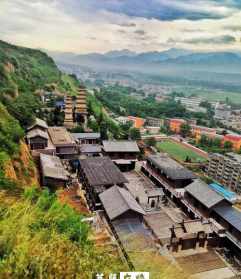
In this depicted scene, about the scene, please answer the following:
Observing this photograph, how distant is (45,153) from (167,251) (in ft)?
47.2

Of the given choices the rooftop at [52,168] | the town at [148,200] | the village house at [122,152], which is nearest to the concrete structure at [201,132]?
the town at [148,200]

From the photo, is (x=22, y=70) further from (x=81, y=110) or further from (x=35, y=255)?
(x=35, y=255)

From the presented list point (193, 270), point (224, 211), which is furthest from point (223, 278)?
point (224, 211)

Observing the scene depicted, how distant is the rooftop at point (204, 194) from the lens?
19.9 m

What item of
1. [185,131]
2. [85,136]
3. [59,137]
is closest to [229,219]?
[59,137]

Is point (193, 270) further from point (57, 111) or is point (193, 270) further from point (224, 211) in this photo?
point (57, 111)

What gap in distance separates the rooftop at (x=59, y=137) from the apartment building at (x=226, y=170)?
1809cm

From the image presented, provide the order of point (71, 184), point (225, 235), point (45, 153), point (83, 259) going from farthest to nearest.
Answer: point (45, 153), point (71, 184), point (225, 235), point (83, 259)

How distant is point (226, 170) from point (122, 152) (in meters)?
13.7

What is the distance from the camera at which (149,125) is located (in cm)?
6700

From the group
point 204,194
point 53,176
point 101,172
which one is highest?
point 53,176

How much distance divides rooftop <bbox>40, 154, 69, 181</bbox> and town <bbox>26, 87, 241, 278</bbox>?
0.23 feet

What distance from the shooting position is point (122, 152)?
92.6 ft

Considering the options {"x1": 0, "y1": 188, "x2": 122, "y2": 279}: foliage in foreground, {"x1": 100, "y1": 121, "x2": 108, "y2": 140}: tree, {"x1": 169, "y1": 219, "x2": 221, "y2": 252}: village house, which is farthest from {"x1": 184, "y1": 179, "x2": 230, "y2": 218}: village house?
{"x1": 100, "y1": 121, "x2": 108, "y2": 140}: tree
